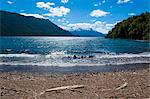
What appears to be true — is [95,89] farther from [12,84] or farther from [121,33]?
[121,33]

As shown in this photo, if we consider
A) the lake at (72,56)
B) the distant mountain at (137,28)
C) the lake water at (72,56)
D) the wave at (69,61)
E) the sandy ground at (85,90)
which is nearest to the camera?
the sandy ground at (85,90)

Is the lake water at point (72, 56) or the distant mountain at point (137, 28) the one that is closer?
the lake water at point (72, 56)

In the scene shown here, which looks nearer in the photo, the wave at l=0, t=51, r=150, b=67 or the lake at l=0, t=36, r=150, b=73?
the wave at l=0, t=51, r=150, b=67

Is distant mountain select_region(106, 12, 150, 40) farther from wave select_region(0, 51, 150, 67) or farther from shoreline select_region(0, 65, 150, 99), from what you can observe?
shoreline select_region(0, 65, 150, 99)

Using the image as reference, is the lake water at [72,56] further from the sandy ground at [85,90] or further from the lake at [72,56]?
the sandy ground at [85,90]

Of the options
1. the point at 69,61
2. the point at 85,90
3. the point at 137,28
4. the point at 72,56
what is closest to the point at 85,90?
the point at 85,90

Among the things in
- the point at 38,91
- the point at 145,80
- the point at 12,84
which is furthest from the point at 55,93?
the point at 145,80

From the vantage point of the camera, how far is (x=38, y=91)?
11.7m

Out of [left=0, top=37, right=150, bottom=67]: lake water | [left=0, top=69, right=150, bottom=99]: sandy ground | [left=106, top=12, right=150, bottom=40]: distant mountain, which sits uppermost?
[left=106, top=12, right=150, bottom=40]: distant mountain

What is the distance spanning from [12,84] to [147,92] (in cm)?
578

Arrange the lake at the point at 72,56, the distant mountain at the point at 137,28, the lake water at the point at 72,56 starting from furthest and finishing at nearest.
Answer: the distant mountain at the point at 137,28 → the lake water at the point at 72,56 → the lake at the point at 72,56

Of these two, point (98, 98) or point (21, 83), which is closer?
point (98, 98)

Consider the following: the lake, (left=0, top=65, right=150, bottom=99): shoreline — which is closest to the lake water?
the lake

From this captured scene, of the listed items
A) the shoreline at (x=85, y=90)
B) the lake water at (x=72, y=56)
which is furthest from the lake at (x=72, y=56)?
the shoreline at (x=85, y=90)
